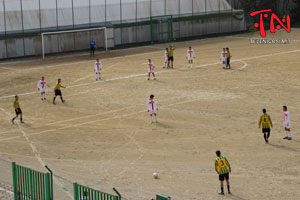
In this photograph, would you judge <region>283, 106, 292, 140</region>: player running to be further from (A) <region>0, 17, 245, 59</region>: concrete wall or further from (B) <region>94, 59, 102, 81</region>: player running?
(A) <region>0, 17, 245, 59</region>: concrete wall

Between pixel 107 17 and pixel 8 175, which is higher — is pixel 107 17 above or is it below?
above

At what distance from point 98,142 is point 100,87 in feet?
39.4

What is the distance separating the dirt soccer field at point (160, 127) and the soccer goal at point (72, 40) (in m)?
4.37

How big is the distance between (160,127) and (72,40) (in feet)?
87.8

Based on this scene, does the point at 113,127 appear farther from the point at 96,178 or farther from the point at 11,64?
the point at 11,64

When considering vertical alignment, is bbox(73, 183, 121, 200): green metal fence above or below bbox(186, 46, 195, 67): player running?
below

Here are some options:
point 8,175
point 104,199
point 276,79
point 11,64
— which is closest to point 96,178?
point 8,175

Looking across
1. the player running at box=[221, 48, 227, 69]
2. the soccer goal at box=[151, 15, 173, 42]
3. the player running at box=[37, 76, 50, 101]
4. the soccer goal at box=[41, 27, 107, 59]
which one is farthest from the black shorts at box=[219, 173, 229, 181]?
the soccer goal at box=[151, 15, 173, 42]

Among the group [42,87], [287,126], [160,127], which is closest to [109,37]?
[42,87]

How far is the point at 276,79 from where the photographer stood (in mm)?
36750

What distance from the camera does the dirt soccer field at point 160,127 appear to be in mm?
19172

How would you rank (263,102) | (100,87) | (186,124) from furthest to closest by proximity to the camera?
(100,87) < (263,102) < (186,124)

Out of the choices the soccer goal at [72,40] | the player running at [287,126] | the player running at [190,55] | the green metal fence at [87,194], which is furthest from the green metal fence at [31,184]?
the soccer goal at [72,40]

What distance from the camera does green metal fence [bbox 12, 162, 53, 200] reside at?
14.1 m
